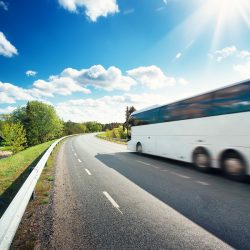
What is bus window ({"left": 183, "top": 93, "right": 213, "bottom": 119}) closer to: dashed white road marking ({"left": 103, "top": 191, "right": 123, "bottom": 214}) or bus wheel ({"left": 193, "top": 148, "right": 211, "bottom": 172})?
bus wheel ({"left": 193, "top": 148, "right": 211, "bottom": 172})

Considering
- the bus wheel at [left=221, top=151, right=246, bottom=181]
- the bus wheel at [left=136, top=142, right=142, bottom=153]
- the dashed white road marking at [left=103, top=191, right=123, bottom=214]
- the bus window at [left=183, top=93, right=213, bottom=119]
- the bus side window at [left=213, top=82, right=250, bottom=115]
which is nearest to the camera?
the dashed white road marking at [left=103, top=191, right=123, bottom=214]

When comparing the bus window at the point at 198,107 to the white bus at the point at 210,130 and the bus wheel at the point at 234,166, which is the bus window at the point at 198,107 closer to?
the white bus at the point at 210,130

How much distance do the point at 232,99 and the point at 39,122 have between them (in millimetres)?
73459

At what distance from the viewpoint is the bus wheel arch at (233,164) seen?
834 centimetres

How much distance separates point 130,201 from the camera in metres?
6.26

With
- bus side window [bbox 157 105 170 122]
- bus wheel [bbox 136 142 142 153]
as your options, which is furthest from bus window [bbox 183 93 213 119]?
bus wheel [bbox 136 142 142 153]

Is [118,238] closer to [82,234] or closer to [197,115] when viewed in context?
[82,234]

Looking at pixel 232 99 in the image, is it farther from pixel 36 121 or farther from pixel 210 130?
pixel 36 121

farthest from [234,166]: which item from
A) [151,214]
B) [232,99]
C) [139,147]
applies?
[139,147]

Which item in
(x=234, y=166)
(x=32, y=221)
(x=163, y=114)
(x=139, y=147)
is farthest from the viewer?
(x=139, y=147)

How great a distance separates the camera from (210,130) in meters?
10.0

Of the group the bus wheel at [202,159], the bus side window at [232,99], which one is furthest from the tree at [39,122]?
the bus side window at [232,99]

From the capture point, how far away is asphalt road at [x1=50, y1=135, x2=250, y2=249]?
3.94 meters

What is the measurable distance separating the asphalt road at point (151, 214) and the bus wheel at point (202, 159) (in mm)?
1273
